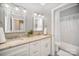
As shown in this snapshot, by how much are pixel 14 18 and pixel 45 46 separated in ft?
2.16

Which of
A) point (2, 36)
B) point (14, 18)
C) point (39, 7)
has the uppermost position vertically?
point (39, 7)

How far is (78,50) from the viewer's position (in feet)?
4.58

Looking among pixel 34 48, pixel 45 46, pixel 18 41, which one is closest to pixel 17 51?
pixel 18 41

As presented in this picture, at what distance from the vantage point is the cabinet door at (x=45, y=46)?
1.43 m

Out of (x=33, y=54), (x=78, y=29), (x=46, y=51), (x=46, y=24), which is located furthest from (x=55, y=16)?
(x=33, y=54)

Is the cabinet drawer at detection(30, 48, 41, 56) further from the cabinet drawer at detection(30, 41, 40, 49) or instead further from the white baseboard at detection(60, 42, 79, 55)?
the white baseboard at detection(60, 42, 79, 55)

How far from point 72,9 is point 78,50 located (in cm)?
65

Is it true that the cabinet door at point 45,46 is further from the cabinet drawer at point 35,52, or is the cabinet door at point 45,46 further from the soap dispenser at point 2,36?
the soap dispenser at point 2,36

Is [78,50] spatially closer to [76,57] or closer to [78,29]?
[76,57]

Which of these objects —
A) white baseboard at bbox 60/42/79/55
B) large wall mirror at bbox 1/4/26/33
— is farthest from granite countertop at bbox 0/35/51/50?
white baseboard at bbox 60/42/79/55

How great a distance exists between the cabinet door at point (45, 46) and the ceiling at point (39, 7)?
466mm

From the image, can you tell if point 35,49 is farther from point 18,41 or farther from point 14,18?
point 14,18

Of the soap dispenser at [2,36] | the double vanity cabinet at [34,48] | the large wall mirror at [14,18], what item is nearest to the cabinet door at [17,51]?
the double vanity cabinet at [34,48]

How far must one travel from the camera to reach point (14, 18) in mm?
1367
